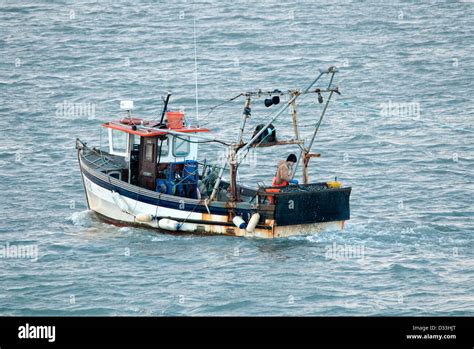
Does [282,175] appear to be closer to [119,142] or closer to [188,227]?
[188,227]

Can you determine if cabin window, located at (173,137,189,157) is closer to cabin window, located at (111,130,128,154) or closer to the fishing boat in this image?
the fishing boat

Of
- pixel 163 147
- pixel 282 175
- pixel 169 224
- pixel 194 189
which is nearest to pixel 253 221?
pixel 282 175

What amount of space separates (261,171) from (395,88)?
55.5 ft

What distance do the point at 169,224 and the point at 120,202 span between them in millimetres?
2043

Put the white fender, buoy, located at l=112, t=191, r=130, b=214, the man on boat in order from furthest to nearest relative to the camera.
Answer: buoy, located at l=112, t=191, r=130, b=214
the white fender
the man on boat

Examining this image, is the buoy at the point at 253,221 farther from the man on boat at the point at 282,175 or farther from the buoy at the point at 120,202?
the buoy at the point at 120,202

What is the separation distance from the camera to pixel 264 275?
32.3 metres

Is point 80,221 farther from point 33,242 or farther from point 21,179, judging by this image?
point 21,179

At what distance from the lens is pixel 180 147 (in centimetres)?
3744

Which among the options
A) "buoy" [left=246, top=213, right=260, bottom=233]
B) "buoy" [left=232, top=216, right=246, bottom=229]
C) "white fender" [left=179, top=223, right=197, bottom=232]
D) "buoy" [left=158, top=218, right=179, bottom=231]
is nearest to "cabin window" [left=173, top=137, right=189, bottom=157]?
"buoy" [left=158, top=218, right=179, bottom=231]

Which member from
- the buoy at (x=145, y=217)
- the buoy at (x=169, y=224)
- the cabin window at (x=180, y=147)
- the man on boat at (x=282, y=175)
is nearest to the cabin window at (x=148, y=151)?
the cabin window at (x=180, y=147)

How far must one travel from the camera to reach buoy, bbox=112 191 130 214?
37.1 m

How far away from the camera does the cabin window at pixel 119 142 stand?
3838 cm
